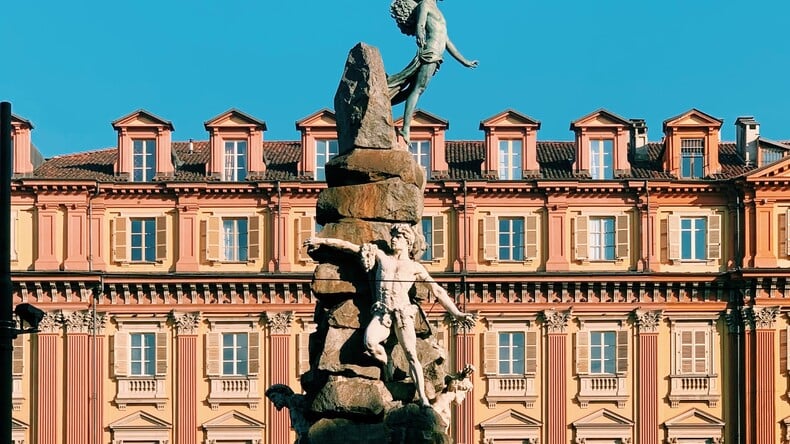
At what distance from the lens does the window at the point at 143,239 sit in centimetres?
7694

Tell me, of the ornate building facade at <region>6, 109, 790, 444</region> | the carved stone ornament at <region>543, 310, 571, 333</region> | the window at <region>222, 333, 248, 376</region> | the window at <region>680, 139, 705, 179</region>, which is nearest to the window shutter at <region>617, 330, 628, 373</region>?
the ornate building facade at <region>6, 109, 790, 444</region>

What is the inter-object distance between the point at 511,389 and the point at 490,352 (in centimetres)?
151

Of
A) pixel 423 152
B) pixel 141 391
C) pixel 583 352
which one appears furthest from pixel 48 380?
pixel 583 352

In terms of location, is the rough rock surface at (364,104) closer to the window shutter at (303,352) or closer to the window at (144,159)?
the window shutter at (303,352)

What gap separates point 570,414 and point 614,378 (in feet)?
6.61

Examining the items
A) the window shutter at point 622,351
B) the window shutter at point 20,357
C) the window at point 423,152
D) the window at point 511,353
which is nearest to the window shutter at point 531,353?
the window at point 511,353

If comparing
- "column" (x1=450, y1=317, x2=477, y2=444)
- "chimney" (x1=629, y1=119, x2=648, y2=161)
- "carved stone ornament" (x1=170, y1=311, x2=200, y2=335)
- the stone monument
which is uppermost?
"chimney" (x1=629, y1=119, x2=648, y2=161)

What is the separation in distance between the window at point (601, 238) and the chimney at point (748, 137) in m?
6.19

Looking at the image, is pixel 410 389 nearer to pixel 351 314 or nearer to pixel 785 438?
pixel 351 314

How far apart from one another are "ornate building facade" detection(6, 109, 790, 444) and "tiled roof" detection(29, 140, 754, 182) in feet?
1.19

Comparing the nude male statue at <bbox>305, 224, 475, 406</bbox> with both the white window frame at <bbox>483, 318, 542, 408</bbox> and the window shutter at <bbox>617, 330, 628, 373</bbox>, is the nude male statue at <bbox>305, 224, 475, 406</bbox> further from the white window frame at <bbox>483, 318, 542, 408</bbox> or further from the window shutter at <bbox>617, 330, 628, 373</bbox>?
the window shutter at <bbox>617, 330, 628, 373</bbox>

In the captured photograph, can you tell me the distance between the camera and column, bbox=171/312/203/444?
7556 cm

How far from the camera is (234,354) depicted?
76.5m

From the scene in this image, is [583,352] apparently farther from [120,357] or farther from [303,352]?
[120,357]
